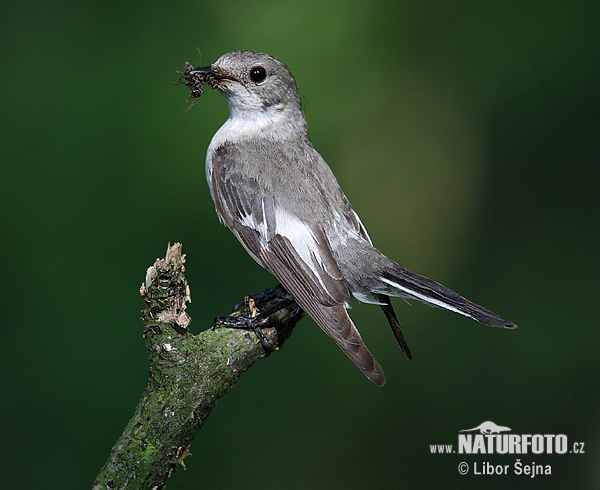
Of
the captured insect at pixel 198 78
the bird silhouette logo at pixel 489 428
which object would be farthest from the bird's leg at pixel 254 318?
the bird silhouette logo at pixel 489 428

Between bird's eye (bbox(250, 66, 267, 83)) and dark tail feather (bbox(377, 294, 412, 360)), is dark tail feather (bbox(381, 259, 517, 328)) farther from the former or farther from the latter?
bird's eye (bbox(250, 66, 267, 83))

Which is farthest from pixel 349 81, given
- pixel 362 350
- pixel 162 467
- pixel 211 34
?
pixel 162 467

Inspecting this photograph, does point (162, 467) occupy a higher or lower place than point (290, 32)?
lower

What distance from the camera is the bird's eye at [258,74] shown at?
3.05m

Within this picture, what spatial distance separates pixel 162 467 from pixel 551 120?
11.2ft

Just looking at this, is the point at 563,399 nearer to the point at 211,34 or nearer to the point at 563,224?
the point at 563,224

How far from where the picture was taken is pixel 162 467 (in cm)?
221

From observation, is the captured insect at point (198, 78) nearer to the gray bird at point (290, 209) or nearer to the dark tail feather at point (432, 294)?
the gray bird at point (290, 209)

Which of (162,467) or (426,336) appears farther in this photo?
(426,336)

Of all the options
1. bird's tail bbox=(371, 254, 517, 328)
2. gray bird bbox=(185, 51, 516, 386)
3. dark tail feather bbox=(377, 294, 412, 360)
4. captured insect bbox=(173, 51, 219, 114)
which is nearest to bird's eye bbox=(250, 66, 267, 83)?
A: gray bird bbox=(185, 51, 516, 386)

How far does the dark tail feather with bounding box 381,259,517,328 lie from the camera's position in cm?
246

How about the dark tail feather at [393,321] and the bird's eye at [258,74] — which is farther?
the bird's eye at [258,74]

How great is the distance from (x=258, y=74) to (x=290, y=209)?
0.68m

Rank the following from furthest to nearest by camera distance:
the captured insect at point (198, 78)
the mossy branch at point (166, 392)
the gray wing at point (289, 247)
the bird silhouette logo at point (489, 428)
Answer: the bird silhouette logo at point (489, 428) < the captured insect at point (198, 78) < the gray wing at point (289, 247) < the mossy branch at point (166, 392)
